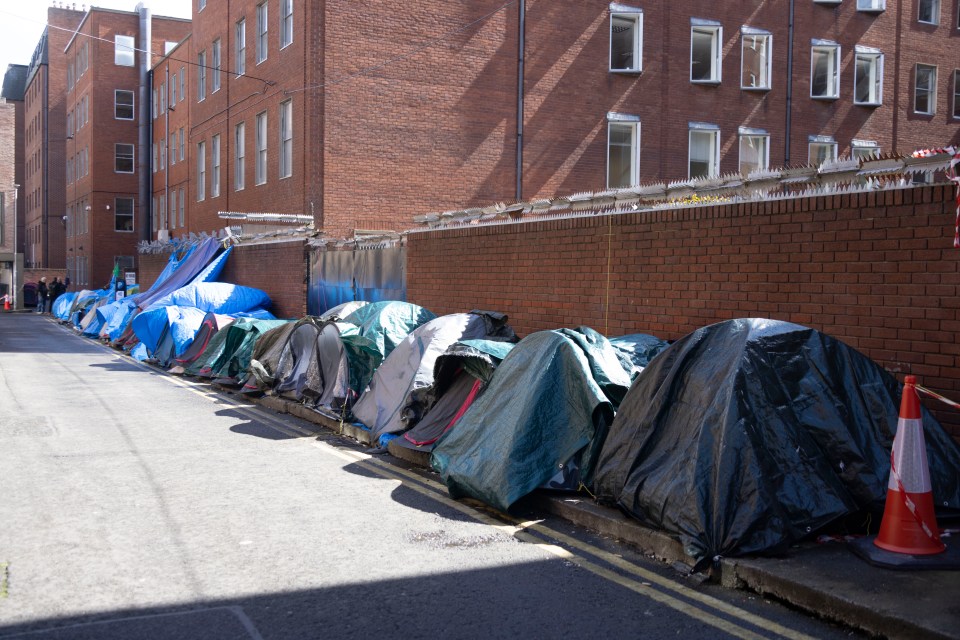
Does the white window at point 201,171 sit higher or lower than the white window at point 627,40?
lower

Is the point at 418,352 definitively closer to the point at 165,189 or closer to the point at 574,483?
the point at 574,483

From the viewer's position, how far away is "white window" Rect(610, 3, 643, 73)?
24.1 meters

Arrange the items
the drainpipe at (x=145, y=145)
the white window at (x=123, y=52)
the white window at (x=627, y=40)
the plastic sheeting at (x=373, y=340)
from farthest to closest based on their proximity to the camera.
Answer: the white window at (x=123, y=52)
the drainpipe at (x=145, y=145)
the white window at (x=627, y=40)
the plastic sheeting at (x=373, y=340)

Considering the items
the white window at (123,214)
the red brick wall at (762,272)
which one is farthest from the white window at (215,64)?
the white window at (123,214)

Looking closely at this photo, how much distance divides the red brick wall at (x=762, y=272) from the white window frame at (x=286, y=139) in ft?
38.2

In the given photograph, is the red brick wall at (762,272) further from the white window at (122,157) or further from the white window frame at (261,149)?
the white window at (122,157)

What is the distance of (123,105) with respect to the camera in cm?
4838

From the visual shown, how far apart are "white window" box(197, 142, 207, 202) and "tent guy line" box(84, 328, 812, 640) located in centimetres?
2354

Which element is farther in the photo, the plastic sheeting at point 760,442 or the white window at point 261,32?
the white window at point 261,32

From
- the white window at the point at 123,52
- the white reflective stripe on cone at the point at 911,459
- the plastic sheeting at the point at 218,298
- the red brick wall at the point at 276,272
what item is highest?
the white window at the point at 123,52

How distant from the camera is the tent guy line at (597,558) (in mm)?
4668

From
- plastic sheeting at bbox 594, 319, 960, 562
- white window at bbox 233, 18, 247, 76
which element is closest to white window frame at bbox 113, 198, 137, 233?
white window at bbox 233, 18, 247, 76

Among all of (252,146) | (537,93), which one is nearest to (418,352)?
(537,93)

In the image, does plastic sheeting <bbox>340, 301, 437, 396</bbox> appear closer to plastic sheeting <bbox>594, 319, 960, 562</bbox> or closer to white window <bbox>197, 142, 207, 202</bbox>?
plastic sheeting <bbox>594, 319, 960, 562</bbox>
